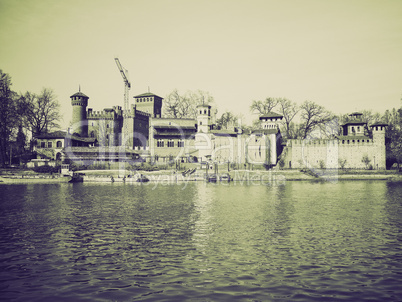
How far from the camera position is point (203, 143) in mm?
75875

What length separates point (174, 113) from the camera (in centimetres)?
9425

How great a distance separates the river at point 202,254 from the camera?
37.0 feet

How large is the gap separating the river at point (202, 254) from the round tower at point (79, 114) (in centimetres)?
5661

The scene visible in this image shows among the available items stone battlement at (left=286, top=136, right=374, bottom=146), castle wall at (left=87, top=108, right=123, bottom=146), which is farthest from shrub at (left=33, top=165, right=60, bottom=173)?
stone battlement at (left=286, top=136, right=374, bottom=146)

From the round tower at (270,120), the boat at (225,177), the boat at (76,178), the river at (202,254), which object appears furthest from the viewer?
the round tower at (270,120)

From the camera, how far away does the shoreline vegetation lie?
6106cm

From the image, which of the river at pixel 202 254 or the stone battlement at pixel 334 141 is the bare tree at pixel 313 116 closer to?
the stone battlement at pixel 334 141

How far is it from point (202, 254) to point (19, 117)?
70026 millimetres

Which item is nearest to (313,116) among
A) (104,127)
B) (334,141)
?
(334,141)

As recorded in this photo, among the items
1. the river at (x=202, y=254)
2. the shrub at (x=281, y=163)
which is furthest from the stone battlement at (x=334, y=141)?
the river at (x=202, y=254)

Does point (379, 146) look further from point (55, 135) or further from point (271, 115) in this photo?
point (55, 135)

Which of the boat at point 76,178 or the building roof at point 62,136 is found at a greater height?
the building roof at point 62,136

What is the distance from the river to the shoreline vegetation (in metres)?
33.5

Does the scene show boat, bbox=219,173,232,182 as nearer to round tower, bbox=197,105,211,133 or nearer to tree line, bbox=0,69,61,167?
round tower, bbox=197,105,211,133
